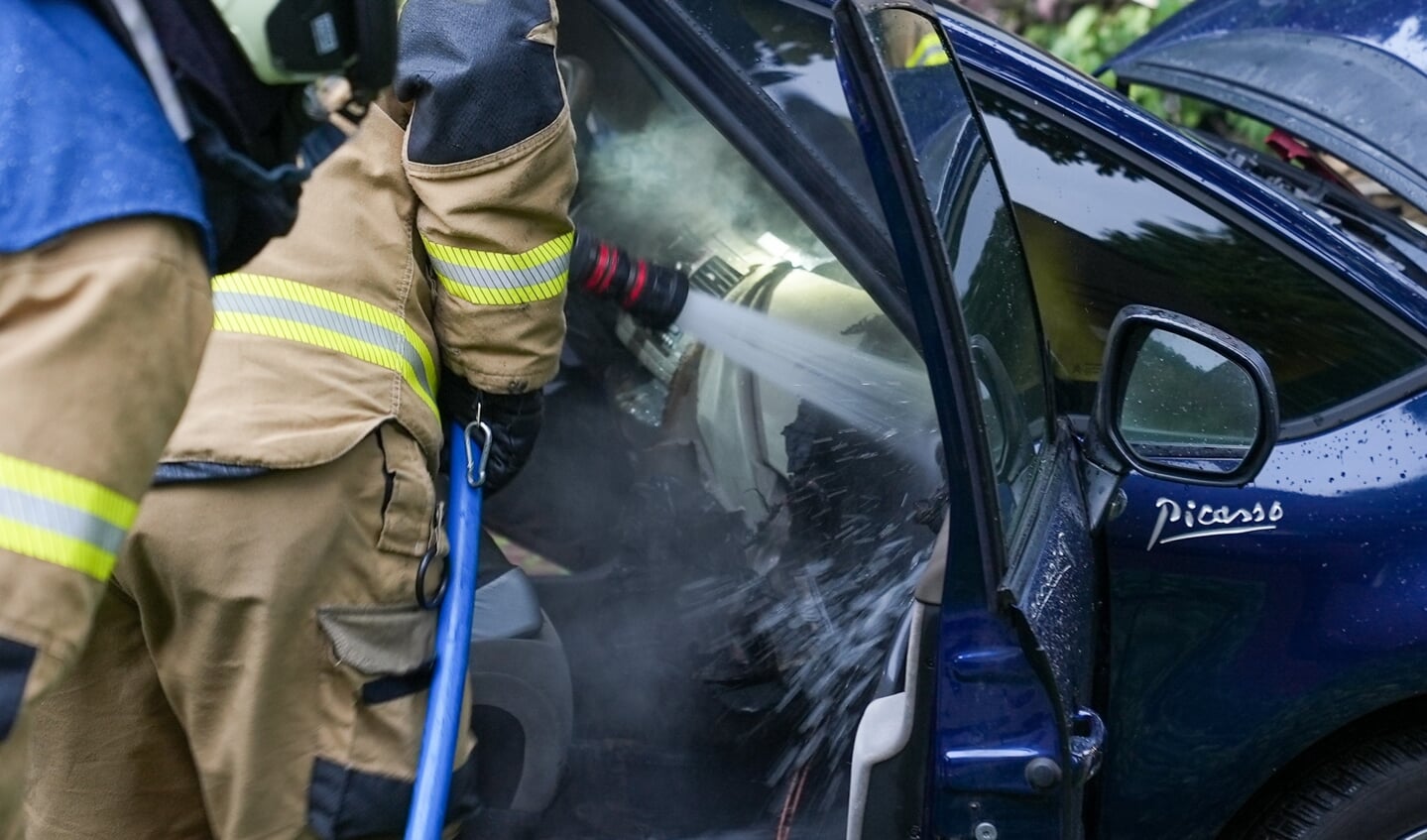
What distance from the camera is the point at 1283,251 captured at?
1.93 m

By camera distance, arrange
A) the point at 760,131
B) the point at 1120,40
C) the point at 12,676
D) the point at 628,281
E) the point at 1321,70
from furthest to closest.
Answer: the point at 1120,40
the point at 1321,70
the point at 628,281
the point at 760,131
the point at 12,676

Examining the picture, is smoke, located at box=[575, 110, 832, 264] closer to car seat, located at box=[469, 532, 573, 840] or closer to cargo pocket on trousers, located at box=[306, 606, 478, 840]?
car seat, located at box=[469, 532, 573, 840]

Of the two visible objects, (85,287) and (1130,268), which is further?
(1130,268)

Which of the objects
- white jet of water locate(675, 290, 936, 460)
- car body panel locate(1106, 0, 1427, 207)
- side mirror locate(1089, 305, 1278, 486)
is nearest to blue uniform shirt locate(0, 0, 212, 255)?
side mirror locate(1089, 305, 1278, 486)

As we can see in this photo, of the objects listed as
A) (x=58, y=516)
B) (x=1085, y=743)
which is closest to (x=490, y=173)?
(x=58, y=516)

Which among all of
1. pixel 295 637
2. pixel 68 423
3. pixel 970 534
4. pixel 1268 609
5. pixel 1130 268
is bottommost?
pixel 295 637

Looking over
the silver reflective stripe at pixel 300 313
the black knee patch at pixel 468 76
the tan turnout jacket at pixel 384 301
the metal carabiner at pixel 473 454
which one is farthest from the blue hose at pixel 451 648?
the black knee patch at pixel 468 76

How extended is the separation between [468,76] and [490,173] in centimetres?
12

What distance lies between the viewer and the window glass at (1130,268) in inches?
75.7

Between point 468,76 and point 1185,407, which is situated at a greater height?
point 468,76

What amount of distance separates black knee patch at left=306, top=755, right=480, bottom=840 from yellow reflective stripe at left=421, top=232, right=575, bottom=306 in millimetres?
634

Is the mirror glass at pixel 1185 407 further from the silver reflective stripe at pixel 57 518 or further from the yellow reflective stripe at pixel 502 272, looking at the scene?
the silver reflective stripe at pixel 57 518

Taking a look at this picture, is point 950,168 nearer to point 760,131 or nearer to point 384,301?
point 760,131

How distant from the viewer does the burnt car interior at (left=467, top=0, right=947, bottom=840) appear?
215 cm
